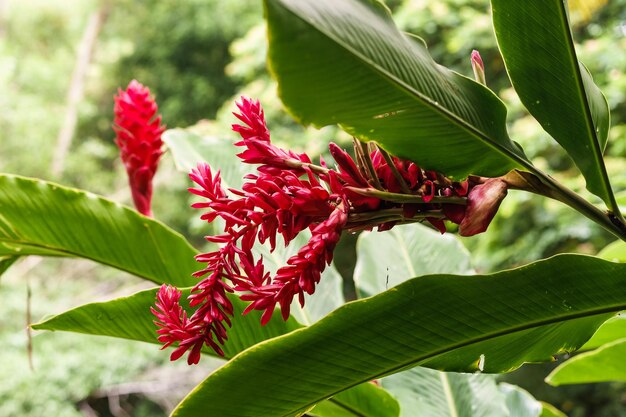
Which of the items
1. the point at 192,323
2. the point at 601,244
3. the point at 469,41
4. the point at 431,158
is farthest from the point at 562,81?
the point at 469,41

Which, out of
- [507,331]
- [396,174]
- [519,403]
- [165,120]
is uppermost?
[165,120]

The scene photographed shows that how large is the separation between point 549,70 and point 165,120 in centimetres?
816

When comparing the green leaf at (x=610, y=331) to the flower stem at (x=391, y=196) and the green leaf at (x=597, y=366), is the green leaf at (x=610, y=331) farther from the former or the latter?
the flower stem at (x=391, y=196)

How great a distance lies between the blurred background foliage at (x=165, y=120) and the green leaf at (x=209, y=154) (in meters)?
0.29

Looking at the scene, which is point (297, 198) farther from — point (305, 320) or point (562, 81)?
point (305, 320)

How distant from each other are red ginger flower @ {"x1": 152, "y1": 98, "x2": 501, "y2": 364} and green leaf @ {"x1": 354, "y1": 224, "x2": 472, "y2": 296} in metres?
0.49

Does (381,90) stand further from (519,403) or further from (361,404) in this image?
(519,403)

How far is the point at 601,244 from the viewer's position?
3.62 m

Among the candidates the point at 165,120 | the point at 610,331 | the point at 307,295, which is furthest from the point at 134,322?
the point at 165,120

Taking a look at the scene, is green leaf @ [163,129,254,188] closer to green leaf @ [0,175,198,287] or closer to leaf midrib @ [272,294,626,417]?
green leaf @ [0,175,198,287]

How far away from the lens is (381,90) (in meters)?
0.39

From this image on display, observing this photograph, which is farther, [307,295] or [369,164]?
[307,295]

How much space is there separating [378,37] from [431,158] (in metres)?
0.08

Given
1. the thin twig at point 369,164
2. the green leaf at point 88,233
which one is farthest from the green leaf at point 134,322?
the thin twig at point 369,164
